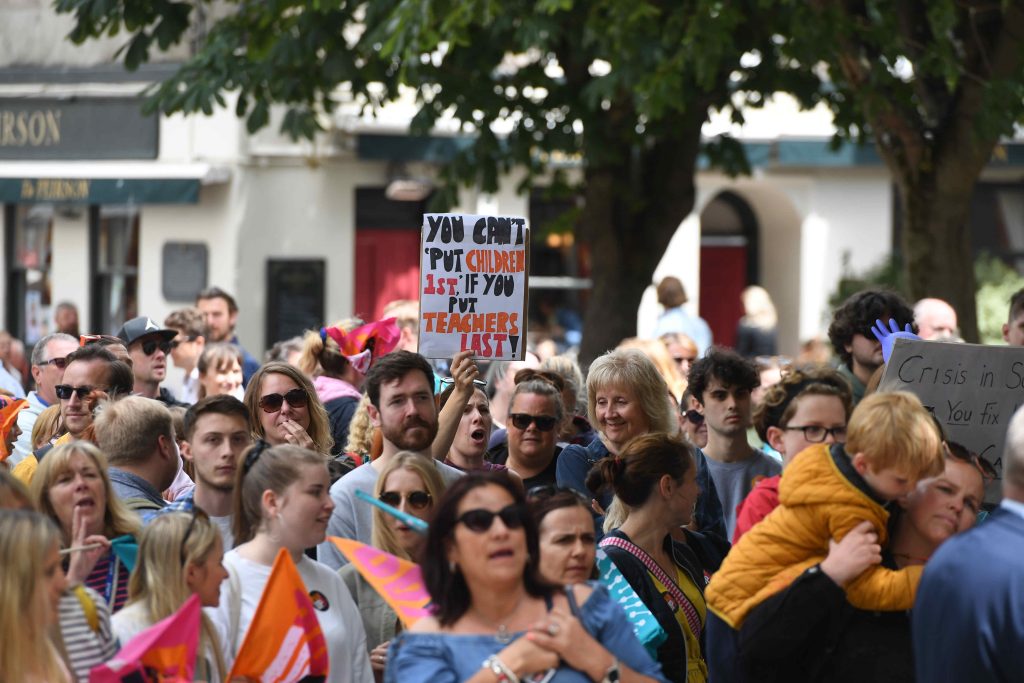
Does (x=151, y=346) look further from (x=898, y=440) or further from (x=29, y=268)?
(x=29, y=268)

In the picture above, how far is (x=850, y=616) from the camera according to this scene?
4.70 m

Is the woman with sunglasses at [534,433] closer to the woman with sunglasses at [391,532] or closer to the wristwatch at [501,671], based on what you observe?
the woman with sunglasses at [391,532]

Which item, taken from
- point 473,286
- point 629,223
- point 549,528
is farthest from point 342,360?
point 629,223

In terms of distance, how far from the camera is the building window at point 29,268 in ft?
70.5

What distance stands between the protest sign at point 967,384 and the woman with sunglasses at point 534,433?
5.25 ft

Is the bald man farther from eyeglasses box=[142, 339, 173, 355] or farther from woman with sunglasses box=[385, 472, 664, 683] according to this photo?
woman with sunglasses box=[385, 472, 664, 683]

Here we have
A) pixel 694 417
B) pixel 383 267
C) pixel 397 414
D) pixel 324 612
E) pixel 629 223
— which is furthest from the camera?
pixel 383 267

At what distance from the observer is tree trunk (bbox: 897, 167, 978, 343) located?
11148 mm

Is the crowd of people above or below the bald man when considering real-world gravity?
below

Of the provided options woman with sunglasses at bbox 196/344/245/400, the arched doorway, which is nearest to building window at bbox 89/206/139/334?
the arched doorway

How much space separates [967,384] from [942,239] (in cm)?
522

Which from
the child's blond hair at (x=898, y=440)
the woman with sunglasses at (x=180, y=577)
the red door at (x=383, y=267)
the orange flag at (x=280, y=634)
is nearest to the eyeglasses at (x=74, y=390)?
the woman with sunglasses at (x=180, y=577)

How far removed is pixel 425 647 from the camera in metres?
4.15

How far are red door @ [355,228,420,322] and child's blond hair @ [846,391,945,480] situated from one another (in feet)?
53.0
